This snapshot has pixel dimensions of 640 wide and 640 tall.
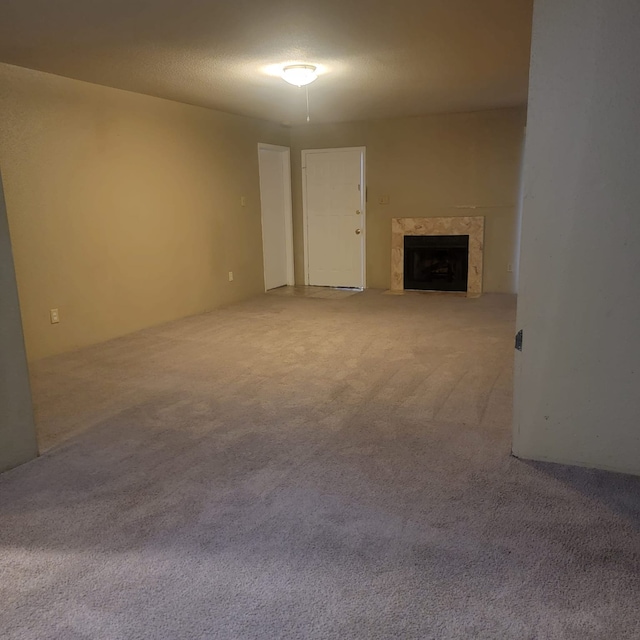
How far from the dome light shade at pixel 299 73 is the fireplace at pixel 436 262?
11.4 ft

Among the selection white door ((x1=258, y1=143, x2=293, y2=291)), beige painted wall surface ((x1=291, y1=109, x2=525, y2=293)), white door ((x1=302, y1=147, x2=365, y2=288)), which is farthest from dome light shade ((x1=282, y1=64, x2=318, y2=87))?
white door ((x1=302, y1=147, x2=365, y2=288))

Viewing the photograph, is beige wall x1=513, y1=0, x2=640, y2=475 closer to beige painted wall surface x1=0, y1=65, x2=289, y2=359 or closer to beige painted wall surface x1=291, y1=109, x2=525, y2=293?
beige painted wall surface x1=0, y1=65, x2=289, y2=359

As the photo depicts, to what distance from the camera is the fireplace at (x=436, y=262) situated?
7219mm

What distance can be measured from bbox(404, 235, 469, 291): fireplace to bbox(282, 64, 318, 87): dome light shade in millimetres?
3470

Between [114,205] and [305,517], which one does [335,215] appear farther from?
[305,517]

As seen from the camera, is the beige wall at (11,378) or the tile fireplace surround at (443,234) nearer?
the beige wall at (11,378)

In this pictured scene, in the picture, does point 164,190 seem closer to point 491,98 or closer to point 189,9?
point 189,9

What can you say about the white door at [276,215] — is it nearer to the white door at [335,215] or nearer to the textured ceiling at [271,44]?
the white door at [335,215]

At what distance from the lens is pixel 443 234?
7238 millimetres

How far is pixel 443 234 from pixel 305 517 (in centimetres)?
567

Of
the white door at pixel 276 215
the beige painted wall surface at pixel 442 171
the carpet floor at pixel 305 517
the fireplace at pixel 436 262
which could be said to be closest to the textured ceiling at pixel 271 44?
the beige painted wall surface at pixel 442 171

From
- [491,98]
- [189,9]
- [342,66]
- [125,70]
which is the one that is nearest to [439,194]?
[491,98]

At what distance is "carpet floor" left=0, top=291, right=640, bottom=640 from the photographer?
169cm

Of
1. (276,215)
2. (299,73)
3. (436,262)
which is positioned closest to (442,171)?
(436,262)
